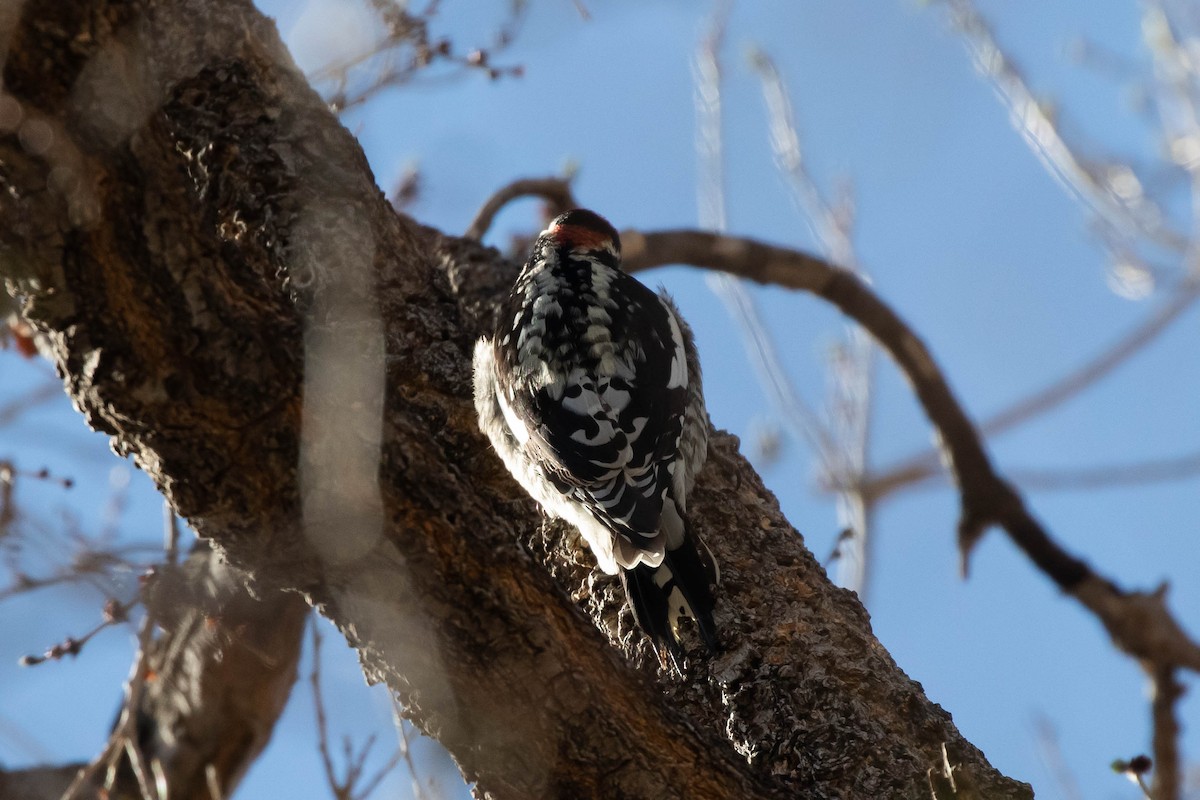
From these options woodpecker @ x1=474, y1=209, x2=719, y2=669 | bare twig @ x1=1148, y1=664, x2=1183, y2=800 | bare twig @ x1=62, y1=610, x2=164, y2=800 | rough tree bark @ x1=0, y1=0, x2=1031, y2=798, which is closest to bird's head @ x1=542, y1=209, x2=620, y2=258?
woodpecker @ x1=474, y1=209, x2=719, y2=669

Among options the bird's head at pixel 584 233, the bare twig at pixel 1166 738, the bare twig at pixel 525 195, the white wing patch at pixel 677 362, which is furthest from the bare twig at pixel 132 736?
the bare twig at pixel 1166 738

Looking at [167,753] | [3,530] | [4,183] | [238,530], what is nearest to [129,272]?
[4,183]

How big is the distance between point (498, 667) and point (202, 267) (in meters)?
0.87

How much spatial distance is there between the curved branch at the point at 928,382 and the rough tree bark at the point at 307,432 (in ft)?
7.21

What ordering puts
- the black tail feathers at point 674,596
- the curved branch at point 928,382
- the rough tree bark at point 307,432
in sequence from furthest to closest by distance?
the curved branch at point 928,382 < the black tail feathers at point 674,596 < the rough tree bark at point 307,432

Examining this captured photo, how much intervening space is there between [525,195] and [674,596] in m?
2.66

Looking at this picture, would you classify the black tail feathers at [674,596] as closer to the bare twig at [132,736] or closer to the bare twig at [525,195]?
the bare twig at [132,736]

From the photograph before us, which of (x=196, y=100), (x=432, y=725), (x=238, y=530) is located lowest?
(x=432, y=725)

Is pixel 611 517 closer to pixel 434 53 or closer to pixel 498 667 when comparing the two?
pixel 498 667

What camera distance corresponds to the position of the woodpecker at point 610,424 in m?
2.81

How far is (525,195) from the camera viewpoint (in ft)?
16.3

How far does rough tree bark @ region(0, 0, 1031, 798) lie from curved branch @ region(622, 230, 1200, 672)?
2198mm

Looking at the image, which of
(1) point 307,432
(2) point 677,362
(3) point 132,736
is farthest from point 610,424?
(3) point 132,736

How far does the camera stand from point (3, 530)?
301 centimetres
